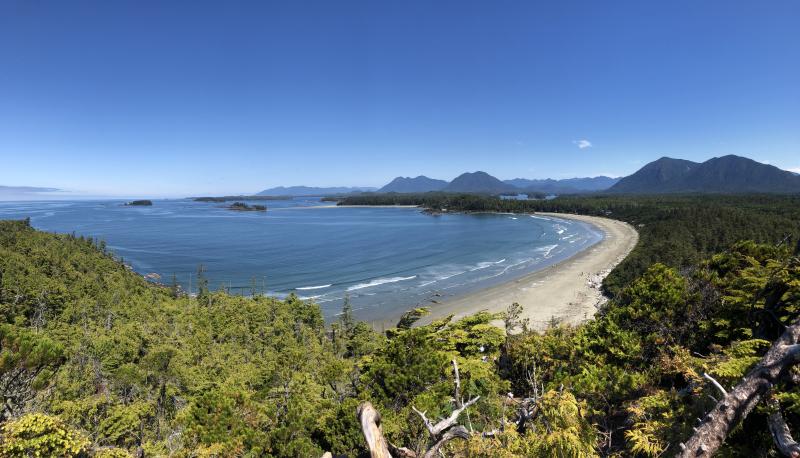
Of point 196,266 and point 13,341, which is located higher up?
point 13,341

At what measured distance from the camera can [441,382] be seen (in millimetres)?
13758

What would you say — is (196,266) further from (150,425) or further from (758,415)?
(758,415)

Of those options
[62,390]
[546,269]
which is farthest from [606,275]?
[62,390]

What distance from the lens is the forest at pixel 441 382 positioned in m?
Answer: 5.33

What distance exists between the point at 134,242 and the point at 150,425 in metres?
95.4

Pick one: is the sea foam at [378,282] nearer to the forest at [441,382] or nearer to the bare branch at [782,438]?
the forest at [441,382]

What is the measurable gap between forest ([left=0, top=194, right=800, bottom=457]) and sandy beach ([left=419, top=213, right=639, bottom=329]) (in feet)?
52.3

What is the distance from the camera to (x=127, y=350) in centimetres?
2317

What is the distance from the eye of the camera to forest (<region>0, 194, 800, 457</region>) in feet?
17.5

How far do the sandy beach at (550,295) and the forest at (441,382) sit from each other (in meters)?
15.9

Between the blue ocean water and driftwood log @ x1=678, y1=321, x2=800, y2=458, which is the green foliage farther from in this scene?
the blue ocean water

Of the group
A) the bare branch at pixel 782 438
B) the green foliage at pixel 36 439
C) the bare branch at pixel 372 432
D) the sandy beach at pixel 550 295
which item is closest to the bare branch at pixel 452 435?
the bare branch at pixel 372 432

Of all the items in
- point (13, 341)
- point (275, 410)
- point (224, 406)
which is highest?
point (13, 341)

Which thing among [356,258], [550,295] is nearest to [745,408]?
[550,295]
